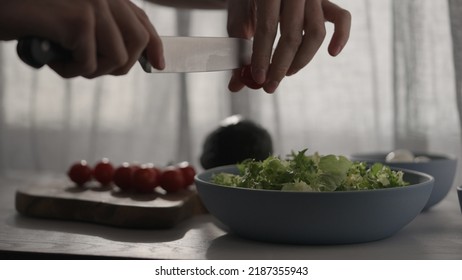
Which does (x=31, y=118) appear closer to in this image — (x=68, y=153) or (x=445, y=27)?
(x=68, y=153)

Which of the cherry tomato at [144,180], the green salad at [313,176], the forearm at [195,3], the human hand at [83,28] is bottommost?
the cherry tomato at [144,180]

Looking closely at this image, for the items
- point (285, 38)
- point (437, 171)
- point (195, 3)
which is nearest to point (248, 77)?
point (285, 38)

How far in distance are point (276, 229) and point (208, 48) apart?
32 centimetres

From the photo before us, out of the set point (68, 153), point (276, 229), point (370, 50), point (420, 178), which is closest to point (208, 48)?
point (276, 229)

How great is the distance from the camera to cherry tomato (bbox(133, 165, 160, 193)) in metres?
1.43

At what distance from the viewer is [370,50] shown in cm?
228

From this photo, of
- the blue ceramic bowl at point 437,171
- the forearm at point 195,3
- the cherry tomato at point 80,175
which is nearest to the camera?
the blue ceramic bowl at point 437,171

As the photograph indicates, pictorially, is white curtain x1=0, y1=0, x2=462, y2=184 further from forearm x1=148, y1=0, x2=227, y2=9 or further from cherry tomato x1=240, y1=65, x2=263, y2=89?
cherry tomato x1=240, y1=65, x2=263, y2=89

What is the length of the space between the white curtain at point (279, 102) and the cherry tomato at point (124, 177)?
62 centimetres

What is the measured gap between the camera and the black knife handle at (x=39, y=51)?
87 centimetres

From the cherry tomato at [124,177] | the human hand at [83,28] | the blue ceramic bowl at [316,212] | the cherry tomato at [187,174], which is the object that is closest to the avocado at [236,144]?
the cherry tomato at [187,174]

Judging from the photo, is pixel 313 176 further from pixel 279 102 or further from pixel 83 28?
pixel 279 102

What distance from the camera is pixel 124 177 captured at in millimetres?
1467

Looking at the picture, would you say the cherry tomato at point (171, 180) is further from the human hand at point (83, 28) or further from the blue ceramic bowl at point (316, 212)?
A: the human hand at point (83, 28)
